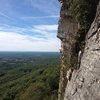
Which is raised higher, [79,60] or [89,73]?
[79,60]

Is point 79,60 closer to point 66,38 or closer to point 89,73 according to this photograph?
point 89,73

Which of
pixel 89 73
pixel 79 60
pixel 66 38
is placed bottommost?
pixel 89 73

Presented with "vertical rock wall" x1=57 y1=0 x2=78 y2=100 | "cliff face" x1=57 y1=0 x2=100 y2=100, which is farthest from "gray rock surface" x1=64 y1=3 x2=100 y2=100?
"vertical rock wall" x1=57 y1=0 x2=78 y2=100

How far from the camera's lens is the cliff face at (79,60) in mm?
8758

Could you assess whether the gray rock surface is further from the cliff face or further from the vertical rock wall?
the vertical rock wall

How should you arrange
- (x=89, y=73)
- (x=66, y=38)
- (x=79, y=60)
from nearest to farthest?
(x=89, y=73) → (x=79, y=60) → (x=66, y=38)

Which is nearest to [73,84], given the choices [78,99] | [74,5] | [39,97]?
[78,99]

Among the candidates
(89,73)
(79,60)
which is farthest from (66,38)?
(89,73)

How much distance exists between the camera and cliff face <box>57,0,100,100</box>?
8758 mm

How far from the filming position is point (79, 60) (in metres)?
11.1

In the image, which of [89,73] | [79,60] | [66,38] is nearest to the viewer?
[89,73]

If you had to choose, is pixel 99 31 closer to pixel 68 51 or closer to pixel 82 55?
pixel 82 55

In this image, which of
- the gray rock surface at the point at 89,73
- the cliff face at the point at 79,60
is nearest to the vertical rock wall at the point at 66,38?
the cliff face at the point at 79,60

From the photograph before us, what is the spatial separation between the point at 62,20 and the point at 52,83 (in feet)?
127
